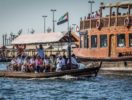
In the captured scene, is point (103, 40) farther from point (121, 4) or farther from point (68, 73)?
point (68, 73)

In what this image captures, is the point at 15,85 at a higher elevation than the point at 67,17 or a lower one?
lower

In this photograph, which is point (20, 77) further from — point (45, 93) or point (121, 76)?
point (45, 93)

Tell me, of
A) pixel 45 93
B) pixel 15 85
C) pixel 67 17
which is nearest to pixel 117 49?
pixel 67 17

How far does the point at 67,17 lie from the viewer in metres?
45.8

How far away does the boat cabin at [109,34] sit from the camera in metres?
45.6

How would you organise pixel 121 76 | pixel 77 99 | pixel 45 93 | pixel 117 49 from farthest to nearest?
pixel 117 49
pixel 121 76
pixel 45 93
pixel 77 99

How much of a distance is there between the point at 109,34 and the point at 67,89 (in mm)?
15443

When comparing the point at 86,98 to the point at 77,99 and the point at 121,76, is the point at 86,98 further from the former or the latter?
the point at 121,76

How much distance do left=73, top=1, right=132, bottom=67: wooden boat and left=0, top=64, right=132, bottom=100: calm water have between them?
377 centimetres

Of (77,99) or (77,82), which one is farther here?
(77,82)

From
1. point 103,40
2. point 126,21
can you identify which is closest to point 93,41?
point 103,40

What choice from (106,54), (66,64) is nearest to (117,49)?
(106,54)

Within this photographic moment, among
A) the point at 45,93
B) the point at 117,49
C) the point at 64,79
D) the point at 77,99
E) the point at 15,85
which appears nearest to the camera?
the point at 77,99

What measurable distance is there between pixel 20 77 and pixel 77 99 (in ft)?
46.0
